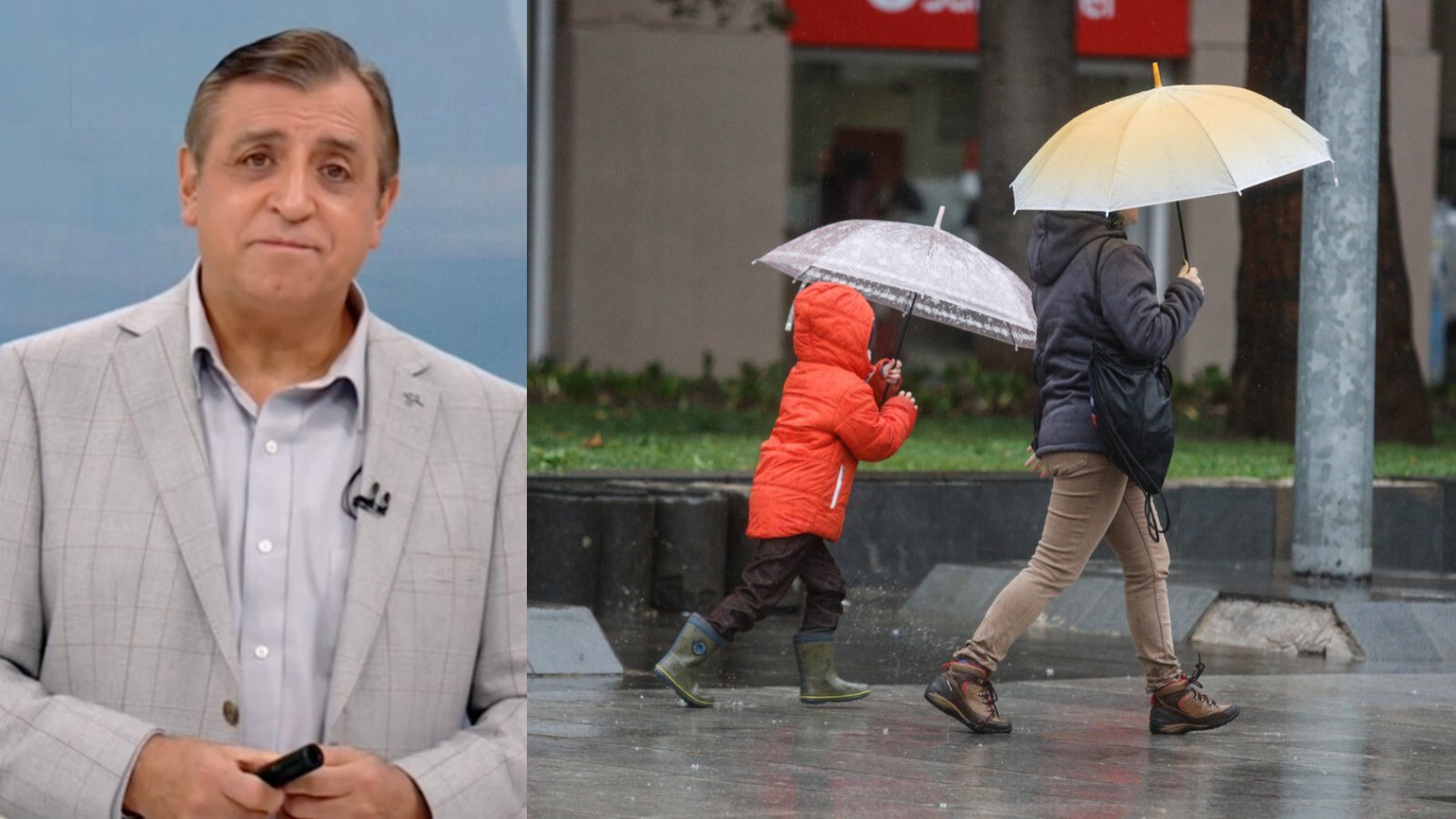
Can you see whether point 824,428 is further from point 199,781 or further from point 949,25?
point 949,25

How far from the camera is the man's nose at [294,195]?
2.53 m

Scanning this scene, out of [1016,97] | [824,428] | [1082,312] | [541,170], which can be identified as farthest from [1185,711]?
[541,170]

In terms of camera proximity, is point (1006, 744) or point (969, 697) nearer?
point (1006, 744)

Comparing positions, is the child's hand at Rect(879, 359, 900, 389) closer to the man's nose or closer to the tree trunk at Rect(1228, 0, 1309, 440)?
the man's nose

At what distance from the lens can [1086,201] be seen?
666cm

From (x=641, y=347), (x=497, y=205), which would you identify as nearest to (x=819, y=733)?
(x=497, y=205)

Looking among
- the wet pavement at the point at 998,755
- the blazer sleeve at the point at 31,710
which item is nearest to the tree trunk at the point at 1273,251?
the wet pavement at the point at 998,755

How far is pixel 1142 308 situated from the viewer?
21.4ft

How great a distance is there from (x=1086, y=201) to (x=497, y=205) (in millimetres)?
4243

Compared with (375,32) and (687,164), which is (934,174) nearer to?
(687,164)

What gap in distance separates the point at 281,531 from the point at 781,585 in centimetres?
497

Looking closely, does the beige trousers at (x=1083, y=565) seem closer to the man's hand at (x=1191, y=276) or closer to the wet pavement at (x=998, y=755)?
the wet pavement at (x=998, y=755)

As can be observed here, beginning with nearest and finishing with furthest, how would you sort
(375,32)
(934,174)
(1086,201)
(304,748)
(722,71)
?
(304,748) < (375,32) < (1086,201) < (722,71) < (934,174)

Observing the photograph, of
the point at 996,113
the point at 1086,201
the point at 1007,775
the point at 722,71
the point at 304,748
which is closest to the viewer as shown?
the point at 304,748
